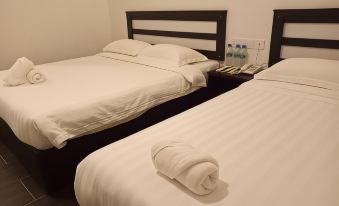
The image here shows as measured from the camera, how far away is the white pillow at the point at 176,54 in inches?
100

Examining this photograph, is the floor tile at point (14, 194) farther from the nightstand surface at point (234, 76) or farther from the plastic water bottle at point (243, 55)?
the plastic water bottle at point (243, 55)

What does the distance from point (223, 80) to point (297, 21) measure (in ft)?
2.56

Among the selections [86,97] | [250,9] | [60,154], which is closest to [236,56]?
[250,9]

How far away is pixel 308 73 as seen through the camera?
181 centimetres

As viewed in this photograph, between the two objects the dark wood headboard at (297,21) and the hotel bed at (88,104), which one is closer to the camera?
the hotel bed at (88,104)

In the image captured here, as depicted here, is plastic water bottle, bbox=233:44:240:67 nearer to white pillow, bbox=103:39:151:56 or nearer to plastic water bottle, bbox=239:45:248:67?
plastic water bottle, bbox=239:45:248:67

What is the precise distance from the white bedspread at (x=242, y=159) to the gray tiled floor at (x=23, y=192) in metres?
0.71

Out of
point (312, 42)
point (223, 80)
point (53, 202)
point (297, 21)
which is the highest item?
point (297, 21)

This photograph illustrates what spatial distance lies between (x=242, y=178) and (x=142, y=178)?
37cm

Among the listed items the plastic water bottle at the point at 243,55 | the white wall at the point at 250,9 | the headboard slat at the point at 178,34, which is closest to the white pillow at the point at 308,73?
the white wall at the point at 250,9

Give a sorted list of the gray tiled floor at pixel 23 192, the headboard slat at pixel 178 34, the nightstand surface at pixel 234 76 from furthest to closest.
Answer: the headboard slat at pixel 178 34 < the nightstand surface at pixel 234 76 < the gray tiled floor at pixel 23 192

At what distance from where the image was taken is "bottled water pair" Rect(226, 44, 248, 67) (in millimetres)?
2513

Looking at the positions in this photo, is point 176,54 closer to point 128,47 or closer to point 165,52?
point 165,52

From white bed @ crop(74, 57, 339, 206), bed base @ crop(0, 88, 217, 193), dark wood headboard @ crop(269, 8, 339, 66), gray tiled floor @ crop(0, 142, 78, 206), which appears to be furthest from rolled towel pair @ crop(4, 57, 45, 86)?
dark wood headboard @ crop(269, 8, 339, 66)
